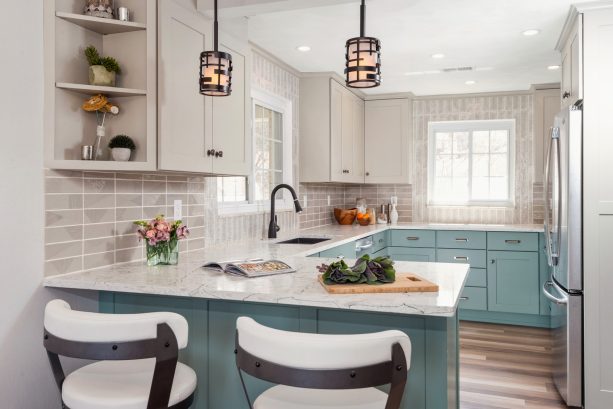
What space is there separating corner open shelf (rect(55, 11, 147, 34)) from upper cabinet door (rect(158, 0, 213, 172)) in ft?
0.41

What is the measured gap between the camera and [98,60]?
2.16m

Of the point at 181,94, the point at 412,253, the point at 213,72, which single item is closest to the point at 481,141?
the point at 412,253

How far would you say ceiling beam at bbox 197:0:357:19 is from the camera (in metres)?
2.50

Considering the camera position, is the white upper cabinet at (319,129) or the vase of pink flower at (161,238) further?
the white upper cabinet at (319,129)

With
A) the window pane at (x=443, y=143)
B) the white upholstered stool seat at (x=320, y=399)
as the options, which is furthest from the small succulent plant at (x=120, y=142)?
the window pane at (x=443, y=143)

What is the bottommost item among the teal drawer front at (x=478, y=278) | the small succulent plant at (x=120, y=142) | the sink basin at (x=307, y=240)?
the teal drawer front at (x=478, y=278)

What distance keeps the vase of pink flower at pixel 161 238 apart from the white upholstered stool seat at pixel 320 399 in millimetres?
1057

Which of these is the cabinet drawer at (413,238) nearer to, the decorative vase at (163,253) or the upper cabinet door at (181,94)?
the upper cabinet door at (181,94)

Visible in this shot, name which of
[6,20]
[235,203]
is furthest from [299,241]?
[6,20]

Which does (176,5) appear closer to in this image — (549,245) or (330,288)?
(330,288)

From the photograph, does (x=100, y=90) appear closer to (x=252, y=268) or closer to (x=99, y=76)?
(x=99, y=76)

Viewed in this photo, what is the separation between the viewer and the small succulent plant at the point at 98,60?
7.06 feet

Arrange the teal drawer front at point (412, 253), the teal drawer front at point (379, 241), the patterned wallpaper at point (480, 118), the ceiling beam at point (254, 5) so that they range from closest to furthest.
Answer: the ceiling beam at point (254, 5), the teal drawer front at point (379, 241), the teal drawer front at point (412, 253), the patterned wallpaper at point (480, 118)

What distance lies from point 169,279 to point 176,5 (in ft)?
4.10
